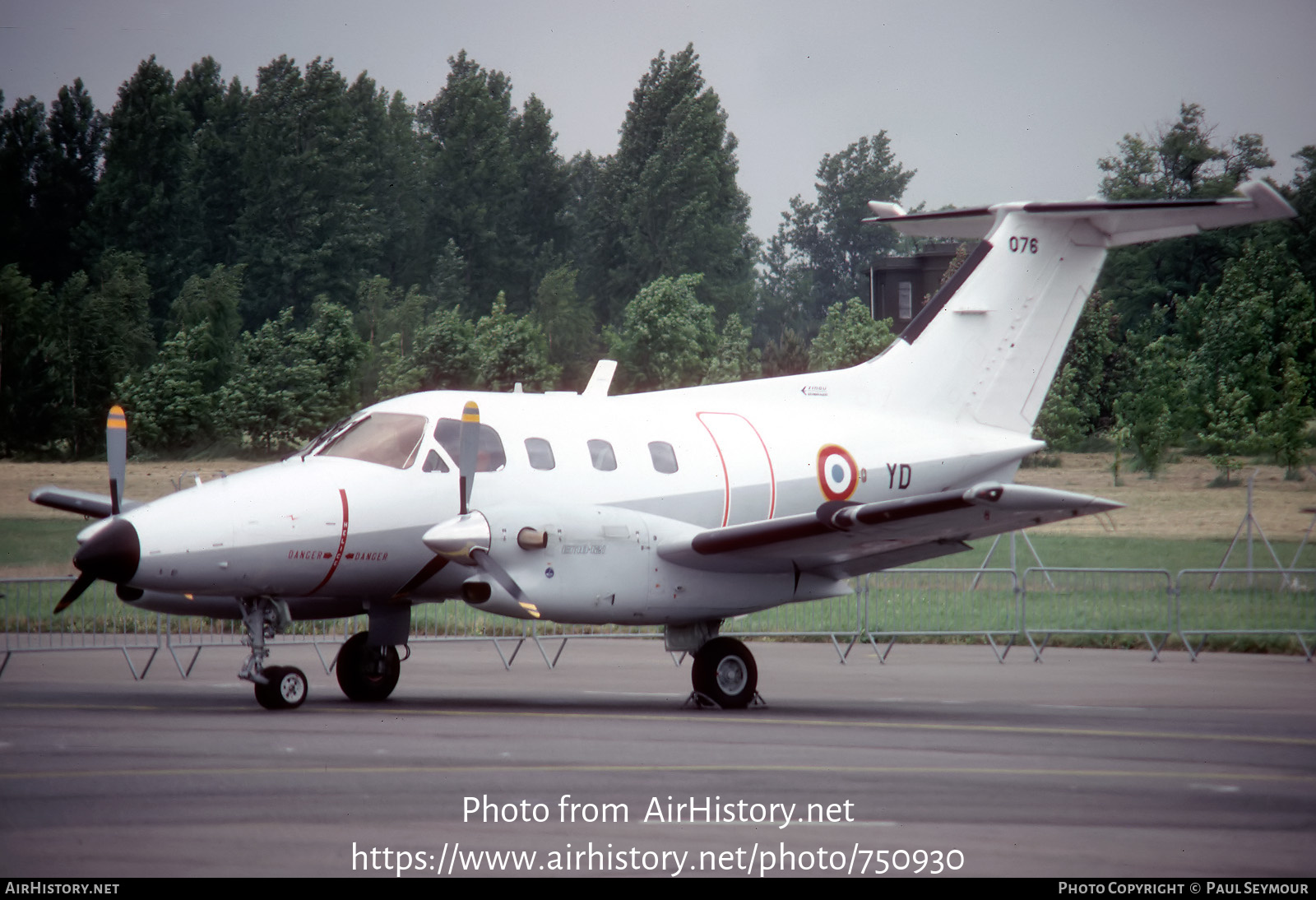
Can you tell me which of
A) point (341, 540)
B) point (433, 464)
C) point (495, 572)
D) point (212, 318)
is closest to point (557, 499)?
point (495, 572)

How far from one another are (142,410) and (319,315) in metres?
9.60

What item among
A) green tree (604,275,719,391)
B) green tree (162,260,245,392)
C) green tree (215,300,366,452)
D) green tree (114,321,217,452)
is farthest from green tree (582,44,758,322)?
green tree (114,321,217,452)

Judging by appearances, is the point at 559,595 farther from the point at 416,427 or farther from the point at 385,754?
the point at 385,754

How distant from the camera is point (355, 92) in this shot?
4988 cm

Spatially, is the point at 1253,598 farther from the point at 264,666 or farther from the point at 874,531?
the point at 264,666

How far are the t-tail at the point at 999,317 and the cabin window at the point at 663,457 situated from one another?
3290 millimetres

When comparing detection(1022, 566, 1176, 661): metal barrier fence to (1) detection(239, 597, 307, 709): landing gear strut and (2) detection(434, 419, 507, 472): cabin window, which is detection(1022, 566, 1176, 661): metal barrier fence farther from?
(1) detection(239, 597, 307, 709): landing gear strut

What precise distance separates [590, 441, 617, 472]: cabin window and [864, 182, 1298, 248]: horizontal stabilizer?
467 cm

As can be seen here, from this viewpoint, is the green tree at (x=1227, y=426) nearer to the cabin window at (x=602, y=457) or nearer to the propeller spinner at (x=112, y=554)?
the cabin window at (x=602, y=457)

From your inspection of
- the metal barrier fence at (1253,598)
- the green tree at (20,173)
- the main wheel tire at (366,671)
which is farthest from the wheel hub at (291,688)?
the green tree at (20,173)

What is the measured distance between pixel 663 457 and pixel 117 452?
5.44 m

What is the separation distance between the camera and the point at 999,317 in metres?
16.4

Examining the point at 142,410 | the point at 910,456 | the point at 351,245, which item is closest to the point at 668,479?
the point at 910,456

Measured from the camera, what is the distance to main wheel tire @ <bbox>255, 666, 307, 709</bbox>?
1240 cm
